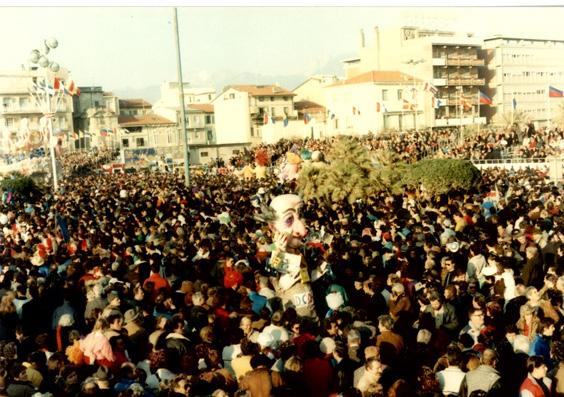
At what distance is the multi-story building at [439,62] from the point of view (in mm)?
60562

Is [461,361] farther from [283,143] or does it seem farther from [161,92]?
[161,92]

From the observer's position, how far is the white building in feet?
182

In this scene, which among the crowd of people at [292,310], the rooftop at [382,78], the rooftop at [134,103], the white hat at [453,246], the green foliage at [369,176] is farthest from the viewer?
the rooftop at [134,103]

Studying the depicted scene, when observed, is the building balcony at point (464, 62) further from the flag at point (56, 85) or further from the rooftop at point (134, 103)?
the flag at point (56, 85)

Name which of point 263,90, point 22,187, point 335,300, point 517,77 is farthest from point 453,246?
point 517,77

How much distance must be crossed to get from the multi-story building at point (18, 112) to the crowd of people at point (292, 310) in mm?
24815

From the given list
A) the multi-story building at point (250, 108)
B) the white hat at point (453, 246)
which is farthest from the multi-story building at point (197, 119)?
the white hat at point (453, 246)

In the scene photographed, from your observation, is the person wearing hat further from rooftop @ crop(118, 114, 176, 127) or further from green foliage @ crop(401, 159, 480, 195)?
rooftop @ crop(118, 114, 176, 127)

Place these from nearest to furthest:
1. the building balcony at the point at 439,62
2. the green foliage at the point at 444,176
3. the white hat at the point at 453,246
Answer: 1. the white hat at the point at 453,246
2. the green foliage at the point at 444,176
3. the building balcony at the point at 439,62

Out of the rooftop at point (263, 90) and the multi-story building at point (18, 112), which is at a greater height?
the rooftop at point (263, 90)

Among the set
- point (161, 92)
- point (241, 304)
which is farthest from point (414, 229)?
point (161, 92)

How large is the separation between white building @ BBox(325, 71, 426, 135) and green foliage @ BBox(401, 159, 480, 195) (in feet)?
117

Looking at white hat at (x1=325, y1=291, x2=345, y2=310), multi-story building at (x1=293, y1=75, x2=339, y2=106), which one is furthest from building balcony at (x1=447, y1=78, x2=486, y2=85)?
white hat at (x1=325, y1=291, x2=345, y2=310)

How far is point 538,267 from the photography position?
8836 millimetres
